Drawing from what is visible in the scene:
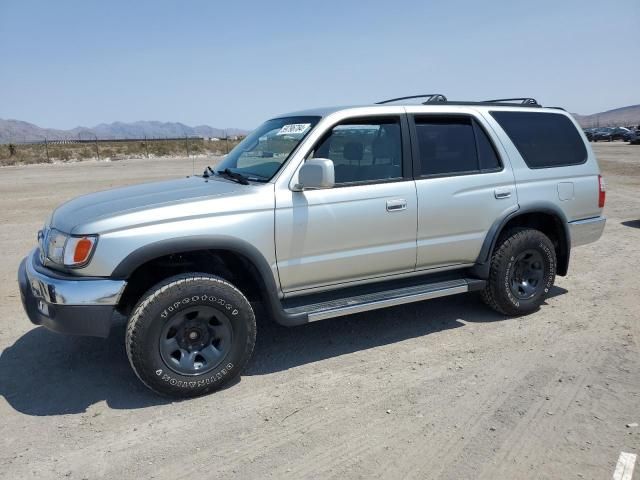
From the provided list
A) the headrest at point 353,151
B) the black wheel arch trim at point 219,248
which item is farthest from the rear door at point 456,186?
the black wheel arch trim at point 219,248

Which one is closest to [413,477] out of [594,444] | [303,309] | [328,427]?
[328,427]

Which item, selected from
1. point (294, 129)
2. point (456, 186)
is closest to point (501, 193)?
point (456, 186)

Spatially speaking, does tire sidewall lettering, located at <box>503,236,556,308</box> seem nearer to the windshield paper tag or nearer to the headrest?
the headrest

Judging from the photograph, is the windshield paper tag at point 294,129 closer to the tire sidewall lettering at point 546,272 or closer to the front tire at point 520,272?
the front tire at point 520,272

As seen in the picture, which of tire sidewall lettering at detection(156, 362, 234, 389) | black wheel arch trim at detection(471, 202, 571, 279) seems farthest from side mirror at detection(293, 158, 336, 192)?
black wheel arch trim at detection(471, 202, 571, 279)

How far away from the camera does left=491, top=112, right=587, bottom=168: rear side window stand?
16.3ft

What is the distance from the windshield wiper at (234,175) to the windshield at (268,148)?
34 millimetres

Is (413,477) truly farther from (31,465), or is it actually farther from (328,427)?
(31,465)

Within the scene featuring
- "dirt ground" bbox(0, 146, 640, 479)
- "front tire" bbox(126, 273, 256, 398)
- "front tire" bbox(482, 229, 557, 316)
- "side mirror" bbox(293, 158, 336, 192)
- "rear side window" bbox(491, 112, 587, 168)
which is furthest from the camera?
"rear side window" bbox(491, 112, 587, 168)

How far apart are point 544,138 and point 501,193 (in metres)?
0.93

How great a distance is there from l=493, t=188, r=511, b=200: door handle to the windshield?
1790 mm

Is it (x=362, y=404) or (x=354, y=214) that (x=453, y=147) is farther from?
(x=362, y=404)

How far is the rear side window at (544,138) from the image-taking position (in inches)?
196

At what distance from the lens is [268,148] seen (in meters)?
4.41
